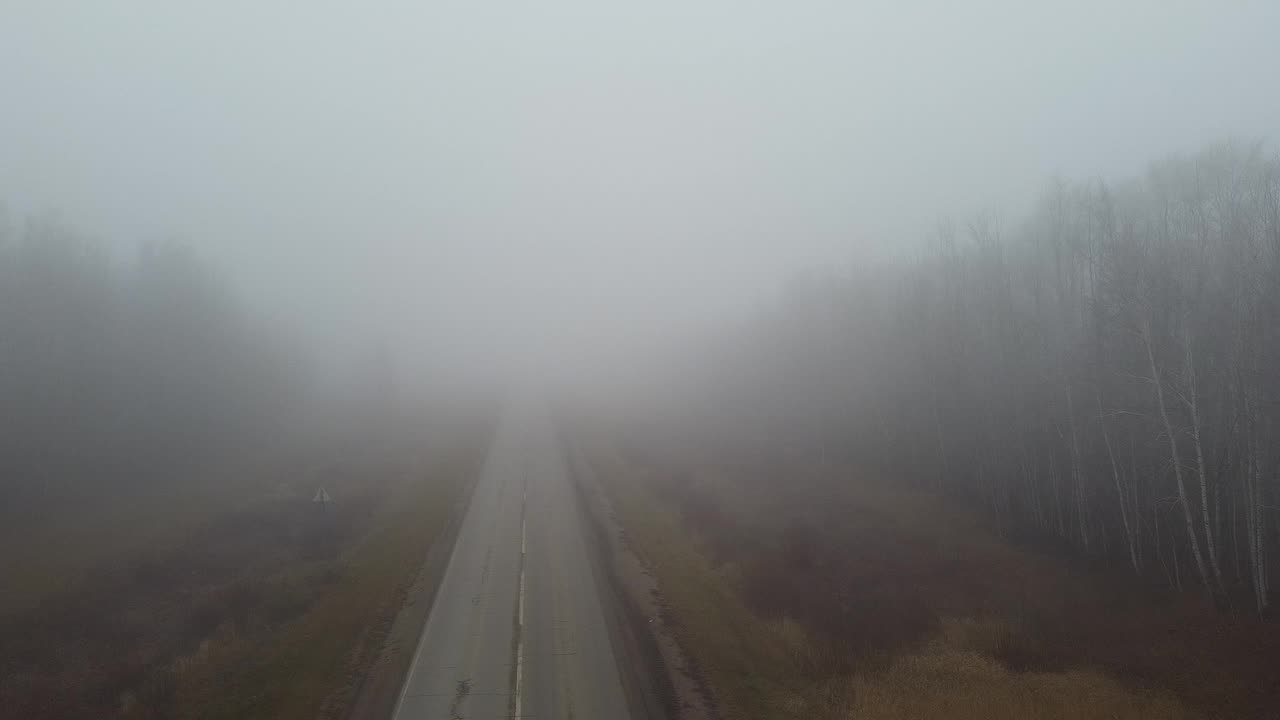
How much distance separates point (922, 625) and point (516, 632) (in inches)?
405

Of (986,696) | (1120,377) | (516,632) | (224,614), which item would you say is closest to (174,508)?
(224,614)

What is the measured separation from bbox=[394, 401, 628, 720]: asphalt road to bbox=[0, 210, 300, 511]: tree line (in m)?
19.1

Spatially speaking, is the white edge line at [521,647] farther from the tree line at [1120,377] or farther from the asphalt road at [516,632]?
the tree line at [1120,377]

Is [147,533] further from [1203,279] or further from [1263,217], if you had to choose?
[1263,217]

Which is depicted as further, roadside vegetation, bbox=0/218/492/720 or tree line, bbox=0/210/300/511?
tree line, bbox=0/210/300/511

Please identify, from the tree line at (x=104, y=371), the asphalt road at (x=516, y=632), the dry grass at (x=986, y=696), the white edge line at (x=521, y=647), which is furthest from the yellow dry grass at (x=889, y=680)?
the tree line at (x=104, y=371)

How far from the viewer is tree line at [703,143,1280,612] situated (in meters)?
17.2

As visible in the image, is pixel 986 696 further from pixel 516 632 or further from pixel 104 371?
pixel 104 371

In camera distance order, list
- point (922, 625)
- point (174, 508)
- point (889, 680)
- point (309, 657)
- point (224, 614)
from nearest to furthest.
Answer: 1. point (889, 680)
2. point (309, 657)
3. point (922, 625)
4. point (224, 614)
5. point (174, 508)

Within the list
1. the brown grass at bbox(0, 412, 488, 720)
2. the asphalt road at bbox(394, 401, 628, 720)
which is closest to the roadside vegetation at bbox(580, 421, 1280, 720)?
the asphalt road at bbox(394, 401, 628, 720)

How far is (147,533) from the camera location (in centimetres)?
2475

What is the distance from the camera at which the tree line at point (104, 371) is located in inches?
1060

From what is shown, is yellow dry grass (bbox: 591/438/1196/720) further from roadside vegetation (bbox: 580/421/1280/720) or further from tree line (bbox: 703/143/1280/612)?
tree line (bbox: 703/143/1280/612)

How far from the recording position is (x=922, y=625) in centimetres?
1609
